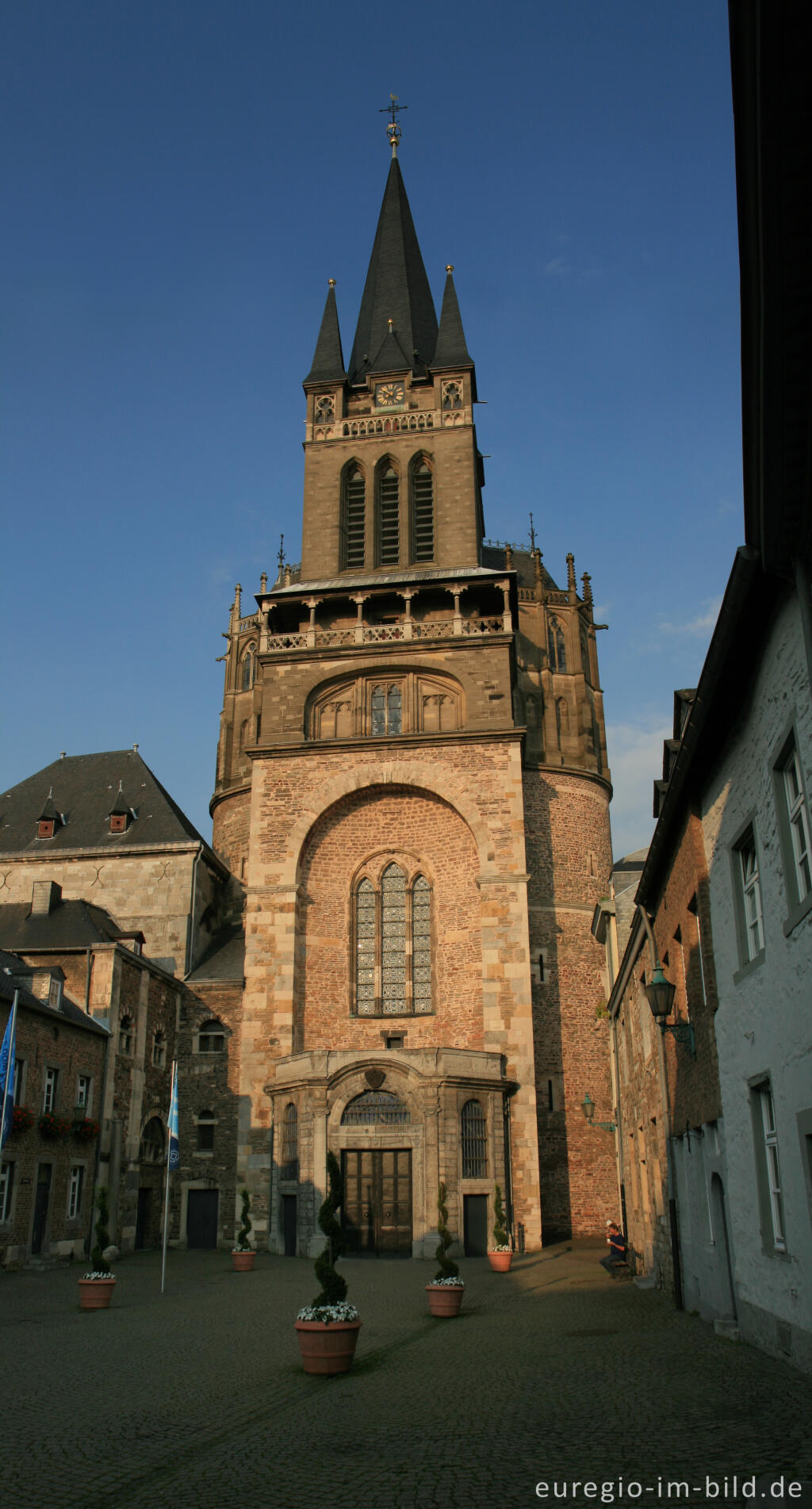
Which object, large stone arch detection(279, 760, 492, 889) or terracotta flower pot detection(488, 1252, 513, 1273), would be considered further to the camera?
large stone arch detection(279, 760, 492, 889)

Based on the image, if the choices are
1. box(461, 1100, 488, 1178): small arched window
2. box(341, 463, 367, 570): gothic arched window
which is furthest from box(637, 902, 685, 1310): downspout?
box(341, 463, 367, 570): gothic arched window

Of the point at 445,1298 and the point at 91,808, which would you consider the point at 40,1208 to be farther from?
the point at 91,808

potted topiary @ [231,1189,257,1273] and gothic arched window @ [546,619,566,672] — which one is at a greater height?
gothic arched window @ [546,619,566,672]

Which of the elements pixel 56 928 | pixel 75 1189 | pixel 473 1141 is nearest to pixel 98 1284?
pixel 75 1189

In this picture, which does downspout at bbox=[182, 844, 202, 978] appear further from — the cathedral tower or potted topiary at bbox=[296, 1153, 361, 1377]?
potted topiary at bbox=[296, 1153, 361, 1377]

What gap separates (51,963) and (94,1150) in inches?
207

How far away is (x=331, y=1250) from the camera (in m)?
11.1

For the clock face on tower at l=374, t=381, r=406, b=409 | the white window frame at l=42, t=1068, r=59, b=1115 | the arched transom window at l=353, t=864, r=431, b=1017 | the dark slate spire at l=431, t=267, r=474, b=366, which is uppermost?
the dark slate spire at l=431, t=267, r=474, b=366

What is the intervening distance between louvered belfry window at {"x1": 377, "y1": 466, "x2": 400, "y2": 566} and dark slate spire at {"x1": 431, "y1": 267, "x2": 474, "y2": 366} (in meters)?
4.80

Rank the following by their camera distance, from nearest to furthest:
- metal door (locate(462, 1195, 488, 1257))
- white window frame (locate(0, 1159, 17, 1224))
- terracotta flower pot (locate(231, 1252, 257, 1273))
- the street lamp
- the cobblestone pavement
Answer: the cobblestone pavement
the street lamp
white window frame (locate(0, 1159, 17, 1224))
terracotta flower pot (locate(231, 1252, 257, 1273))
metal door (locate(462, 1195, 488, 1257))

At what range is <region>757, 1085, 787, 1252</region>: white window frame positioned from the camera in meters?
9.69

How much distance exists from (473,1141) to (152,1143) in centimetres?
1001

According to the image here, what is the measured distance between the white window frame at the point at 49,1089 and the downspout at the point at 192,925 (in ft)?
28.8

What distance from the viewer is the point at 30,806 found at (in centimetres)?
3956
